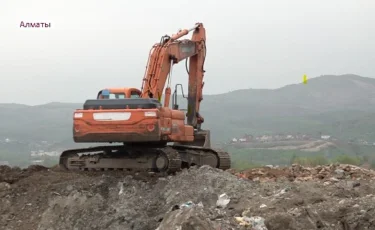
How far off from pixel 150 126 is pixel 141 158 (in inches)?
40.9

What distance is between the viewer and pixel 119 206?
34.0ft

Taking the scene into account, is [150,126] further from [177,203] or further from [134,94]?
[177,203]

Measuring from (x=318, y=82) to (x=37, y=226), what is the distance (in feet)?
533

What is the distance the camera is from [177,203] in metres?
10.1

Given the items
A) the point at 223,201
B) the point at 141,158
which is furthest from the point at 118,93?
the point at 223,201

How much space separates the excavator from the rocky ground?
65 centimetres

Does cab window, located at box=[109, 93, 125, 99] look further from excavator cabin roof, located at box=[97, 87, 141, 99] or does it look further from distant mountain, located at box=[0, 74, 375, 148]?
distant mountain, located at box=[0, 74, 375, 148]

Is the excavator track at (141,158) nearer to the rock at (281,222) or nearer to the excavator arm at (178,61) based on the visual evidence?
the excavator arm at (178,61)

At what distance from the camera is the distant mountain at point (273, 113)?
79.4 meters

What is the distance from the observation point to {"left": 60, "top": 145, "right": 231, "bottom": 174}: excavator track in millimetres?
12797

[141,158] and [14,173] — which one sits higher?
[141,158]

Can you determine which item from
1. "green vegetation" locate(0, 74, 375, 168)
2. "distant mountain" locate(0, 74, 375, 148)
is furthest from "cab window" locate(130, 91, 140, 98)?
"distant mountain" locate(0, 74, 375, 148)

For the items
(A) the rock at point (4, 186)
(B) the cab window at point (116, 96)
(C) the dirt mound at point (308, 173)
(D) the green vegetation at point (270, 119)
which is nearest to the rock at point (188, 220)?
(A) the rock at point (4, 186)

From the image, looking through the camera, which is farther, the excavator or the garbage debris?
the excavator
